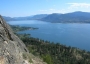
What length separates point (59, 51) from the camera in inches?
4077

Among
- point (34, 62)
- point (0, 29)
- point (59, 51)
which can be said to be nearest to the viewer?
point (0, 29)

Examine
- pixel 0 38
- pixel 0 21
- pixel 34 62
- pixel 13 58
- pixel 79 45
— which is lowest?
pixel 79 45

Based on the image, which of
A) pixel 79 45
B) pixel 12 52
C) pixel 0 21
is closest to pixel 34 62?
pixel 12 52

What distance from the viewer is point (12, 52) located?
39.7 feet

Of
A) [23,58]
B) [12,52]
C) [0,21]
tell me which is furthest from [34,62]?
[0,21]

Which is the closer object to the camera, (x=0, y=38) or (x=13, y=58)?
(x=13, y=58)

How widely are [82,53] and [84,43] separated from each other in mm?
31674

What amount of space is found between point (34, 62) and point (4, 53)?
3807mm

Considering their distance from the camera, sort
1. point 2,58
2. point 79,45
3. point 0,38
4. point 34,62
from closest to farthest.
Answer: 1. point 2,58
2. point 0,38
3. point 34,62
4. point 79,45

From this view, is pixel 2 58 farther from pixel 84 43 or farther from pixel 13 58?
pixel 84 43

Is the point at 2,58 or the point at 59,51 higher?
the point at 2,58

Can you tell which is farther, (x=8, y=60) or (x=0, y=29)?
(x=0, y=29)

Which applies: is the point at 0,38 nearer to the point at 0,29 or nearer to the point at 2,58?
the point at 0,29

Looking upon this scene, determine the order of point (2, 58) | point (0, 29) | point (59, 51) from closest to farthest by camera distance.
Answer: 1. point (2, 58)
2. point (0, 29)
3. point (59, 51)
